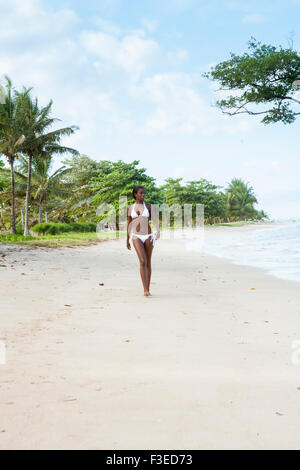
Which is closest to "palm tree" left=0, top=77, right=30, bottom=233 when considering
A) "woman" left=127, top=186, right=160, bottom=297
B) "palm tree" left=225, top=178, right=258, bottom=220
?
"woman" left=127, top=186, right=160, bottom=297

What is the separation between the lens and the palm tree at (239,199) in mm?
82062

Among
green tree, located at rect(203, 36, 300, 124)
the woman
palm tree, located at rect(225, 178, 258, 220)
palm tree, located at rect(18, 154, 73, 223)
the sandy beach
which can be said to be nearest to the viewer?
the sandy beach

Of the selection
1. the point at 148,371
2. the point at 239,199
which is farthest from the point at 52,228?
the point at 239,199

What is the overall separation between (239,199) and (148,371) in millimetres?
82285

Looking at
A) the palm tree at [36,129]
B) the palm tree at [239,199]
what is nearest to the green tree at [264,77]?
the palm tree at [36,129]

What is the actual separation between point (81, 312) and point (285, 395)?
115 inches

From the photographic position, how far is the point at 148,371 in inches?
117

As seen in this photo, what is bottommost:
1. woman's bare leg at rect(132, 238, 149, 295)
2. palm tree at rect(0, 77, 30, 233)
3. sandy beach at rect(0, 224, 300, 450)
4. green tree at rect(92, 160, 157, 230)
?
sandy beach at rect(0, 224, 300, 450)

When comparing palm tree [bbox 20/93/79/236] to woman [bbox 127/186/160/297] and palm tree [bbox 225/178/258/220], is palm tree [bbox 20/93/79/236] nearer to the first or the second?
woman [bbox 127/186/160/297]

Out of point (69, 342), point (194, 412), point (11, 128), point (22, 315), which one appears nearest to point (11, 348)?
point (69, 342)

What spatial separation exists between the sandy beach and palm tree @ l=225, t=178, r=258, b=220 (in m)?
77.7

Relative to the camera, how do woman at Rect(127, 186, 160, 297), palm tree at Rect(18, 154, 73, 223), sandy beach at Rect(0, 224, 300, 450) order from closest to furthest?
sandy beach at Rect(0, 224, 300, 450) → woman at Rect(127, 186, 160, 297) → palm tree at Rect(18, 154, 73, 223)

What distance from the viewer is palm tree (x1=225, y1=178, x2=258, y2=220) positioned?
8206 centimetres

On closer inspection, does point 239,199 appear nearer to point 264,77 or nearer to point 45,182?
point 45,182
